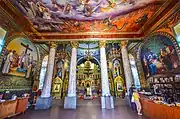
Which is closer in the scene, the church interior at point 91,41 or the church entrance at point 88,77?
the church interior at point 91,41

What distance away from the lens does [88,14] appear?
7.84m

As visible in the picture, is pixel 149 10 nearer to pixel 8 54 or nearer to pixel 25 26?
pixel 25 26

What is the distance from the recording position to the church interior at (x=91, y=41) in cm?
624

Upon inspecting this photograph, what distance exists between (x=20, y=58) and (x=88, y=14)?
6521 mm

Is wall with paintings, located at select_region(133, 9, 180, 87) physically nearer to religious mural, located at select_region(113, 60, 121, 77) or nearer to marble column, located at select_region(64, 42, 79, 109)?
religious mural, located at select_region(113, 60, 121, 77)

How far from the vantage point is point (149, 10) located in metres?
7.51

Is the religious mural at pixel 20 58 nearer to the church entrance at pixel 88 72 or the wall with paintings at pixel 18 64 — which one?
the wall with paintings at pixel 18 64

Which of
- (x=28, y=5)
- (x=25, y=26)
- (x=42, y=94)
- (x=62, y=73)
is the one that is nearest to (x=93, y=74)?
(x=62, y=73)

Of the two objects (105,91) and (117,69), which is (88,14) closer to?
(105,91)

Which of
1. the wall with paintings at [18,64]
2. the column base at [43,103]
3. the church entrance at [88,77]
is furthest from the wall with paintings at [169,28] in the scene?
the church entrance at [88,77]

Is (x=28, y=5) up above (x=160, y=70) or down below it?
above

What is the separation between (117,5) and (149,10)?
2.49 metres

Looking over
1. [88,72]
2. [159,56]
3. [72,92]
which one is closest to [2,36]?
[72,92]

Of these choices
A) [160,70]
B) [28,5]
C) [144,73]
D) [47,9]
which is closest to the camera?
[28,5]
